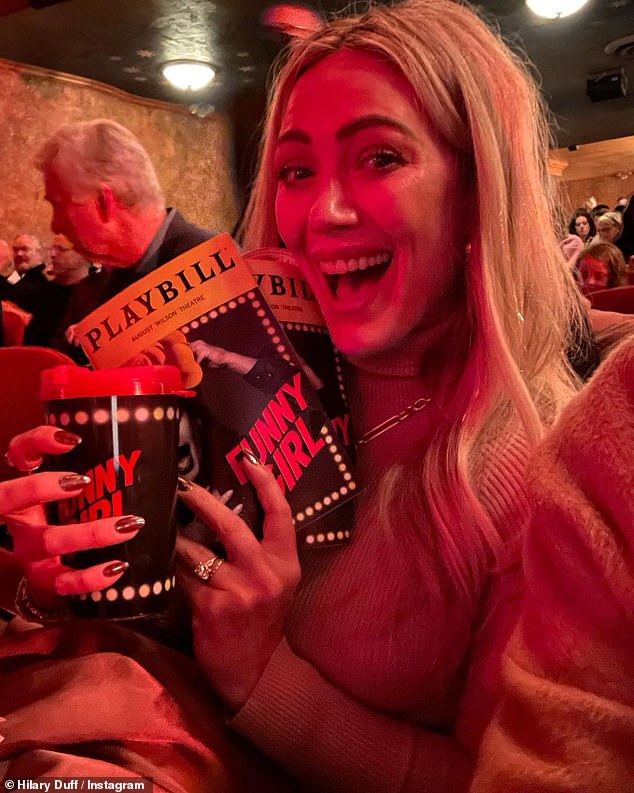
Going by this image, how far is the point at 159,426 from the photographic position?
1.70 feet

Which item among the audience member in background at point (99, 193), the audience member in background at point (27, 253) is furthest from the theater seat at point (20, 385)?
the audience member in background at point (27, 253)

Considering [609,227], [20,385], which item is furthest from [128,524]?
[609,227]

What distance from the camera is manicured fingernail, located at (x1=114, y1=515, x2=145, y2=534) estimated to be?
0.50 meters

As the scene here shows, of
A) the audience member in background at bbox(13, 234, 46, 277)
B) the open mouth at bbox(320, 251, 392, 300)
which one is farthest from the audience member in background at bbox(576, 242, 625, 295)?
the audience member in background at bbox(13, 234, 46, 277)

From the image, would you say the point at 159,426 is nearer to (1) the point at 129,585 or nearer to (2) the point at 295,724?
(1) the point at 129,585

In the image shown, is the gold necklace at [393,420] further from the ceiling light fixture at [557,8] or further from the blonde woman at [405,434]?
the ceiling light fixture at [557,8]

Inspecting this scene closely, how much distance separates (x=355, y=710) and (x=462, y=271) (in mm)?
451

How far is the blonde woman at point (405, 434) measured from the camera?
2.03 ft

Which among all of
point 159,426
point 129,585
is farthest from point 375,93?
point 129,585

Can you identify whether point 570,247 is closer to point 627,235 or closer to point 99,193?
point 627,235

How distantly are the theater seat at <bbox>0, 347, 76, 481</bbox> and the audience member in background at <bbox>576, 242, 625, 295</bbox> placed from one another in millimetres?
810

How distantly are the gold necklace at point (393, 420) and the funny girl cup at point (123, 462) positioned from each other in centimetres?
25

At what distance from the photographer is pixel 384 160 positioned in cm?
65

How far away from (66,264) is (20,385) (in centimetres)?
42
